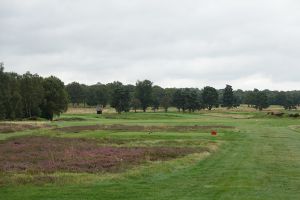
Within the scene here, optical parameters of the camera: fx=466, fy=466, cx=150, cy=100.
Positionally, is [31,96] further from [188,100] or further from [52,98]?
[188,100]

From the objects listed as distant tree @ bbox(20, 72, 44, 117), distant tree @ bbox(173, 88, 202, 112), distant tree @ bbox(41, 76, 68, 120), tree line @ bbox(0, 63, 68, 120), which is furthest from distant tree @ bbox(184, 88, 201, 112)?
distant tree @ bbox(20, 72, 44, 117)

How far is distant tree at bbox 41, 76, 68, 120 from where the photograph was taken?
12625 cm

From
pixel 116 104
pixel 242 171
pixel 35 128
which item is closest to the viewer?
pixel 242 171

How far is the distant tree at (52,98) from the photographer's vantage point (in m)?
126

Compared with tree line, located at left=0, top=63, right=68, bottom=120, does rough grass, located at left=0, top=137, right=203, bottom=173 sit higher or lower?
lower

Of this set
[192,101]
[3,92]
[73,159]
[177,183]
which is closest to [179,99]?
[192,101]

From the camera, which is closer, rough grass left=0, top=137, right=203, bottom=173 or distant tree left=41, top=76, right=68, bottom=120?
rough grass left=0, top=137, right=203, bottom=173

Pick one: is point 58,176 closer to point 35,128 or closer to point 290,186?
point 290,186

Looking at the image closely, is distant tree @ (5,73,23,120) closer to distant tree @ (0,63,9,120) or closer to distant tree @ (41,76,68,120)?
distant tree @ (0,63,9,120)

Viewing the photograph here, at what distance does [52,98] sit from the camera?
416ft

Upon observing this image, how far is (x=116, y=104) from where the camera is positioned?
185250 millimetres

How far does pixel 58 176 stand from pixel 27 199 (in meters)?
5.59

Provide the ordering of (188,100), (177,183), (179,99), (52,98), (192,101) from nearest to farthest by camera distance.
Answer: (177,183) < (52,98) < (188,100) < (192,101) < (179,99)

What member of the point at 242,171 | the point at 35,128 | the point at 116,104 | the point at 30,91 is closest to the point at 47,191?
the point at 242,171
